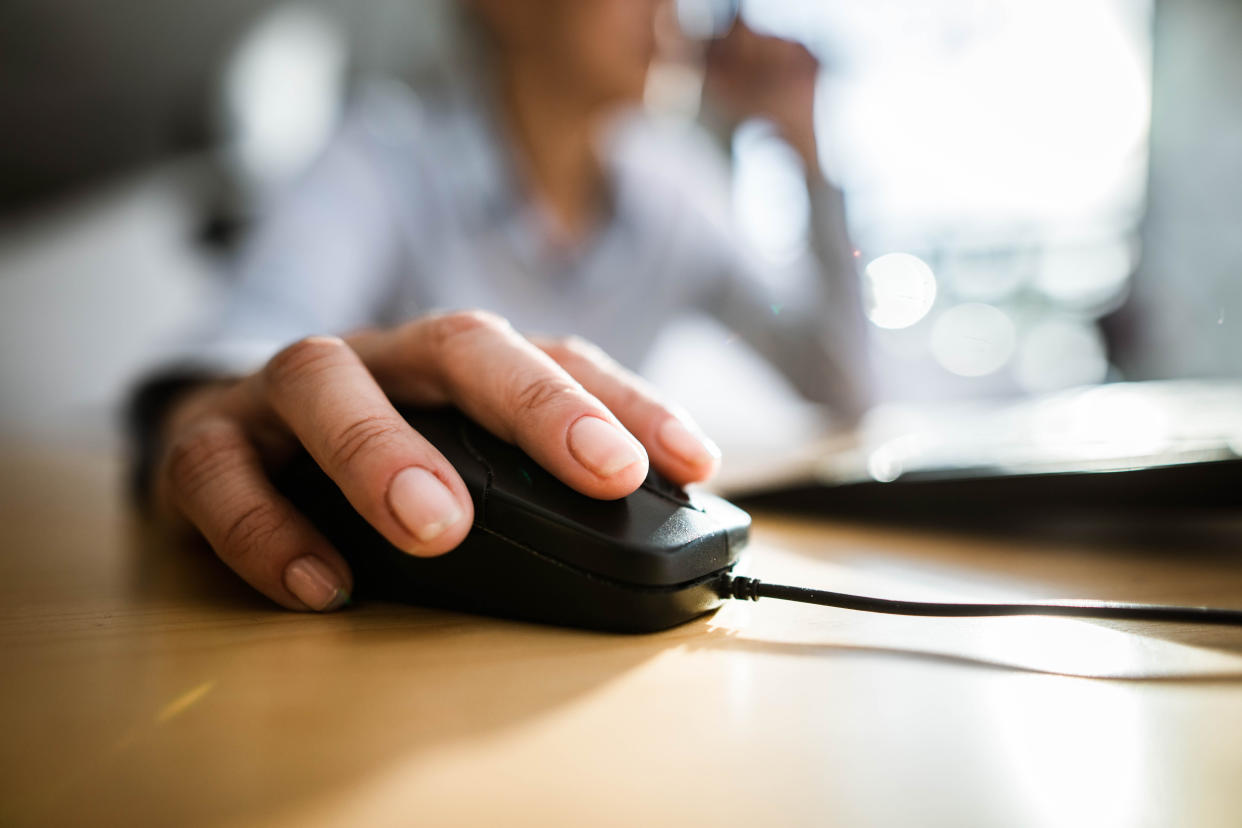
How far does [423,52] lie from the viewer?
1955 mm

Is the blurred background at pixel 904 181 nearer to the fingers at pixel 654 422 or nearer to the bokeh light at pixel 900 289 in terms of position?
the bokeh light at pixel 900 289

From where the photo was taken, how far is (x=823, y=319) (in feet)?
4.36

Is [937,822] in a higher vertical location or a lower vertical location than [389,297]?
lower

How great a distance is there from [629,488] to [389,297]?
972 millimetres

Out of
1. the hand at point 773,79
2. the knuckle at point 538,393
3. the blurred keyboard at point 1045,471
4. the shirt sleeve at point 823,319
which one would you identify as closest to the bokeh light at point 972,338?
the shirt sleeve at point 823,319

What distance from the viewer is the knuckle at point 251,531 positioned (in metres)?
0.30

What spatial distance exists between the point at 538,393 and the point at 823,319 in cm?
112

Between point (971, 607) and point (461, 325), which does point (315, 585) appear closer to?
point (461, 325)

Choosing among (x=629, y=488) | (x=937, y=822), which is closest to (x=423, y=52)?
(x=629, y=488)

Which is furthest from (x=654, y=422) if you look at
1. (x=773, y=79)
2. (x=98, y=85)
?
(x=98, y=85)

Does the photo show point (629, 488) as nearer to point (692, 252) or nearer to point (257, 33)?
point (692, 252)

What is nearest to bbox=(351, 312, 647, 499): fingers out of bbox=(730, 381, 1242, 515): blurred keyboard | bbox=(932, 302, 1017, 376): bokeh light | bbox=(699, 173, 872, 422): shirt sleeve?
bbox=(730, 381, 1242, 515): blurred keyboard

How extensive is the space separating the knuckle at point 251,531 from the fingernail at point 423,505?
0.08 meters

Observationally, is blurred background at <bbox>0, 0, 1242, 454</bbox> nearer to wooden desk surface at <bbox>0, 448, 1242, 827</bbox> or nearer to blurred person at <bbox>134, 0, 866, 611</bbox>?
blurred person at <bbox>134, 0, 866, 611</bbox>
